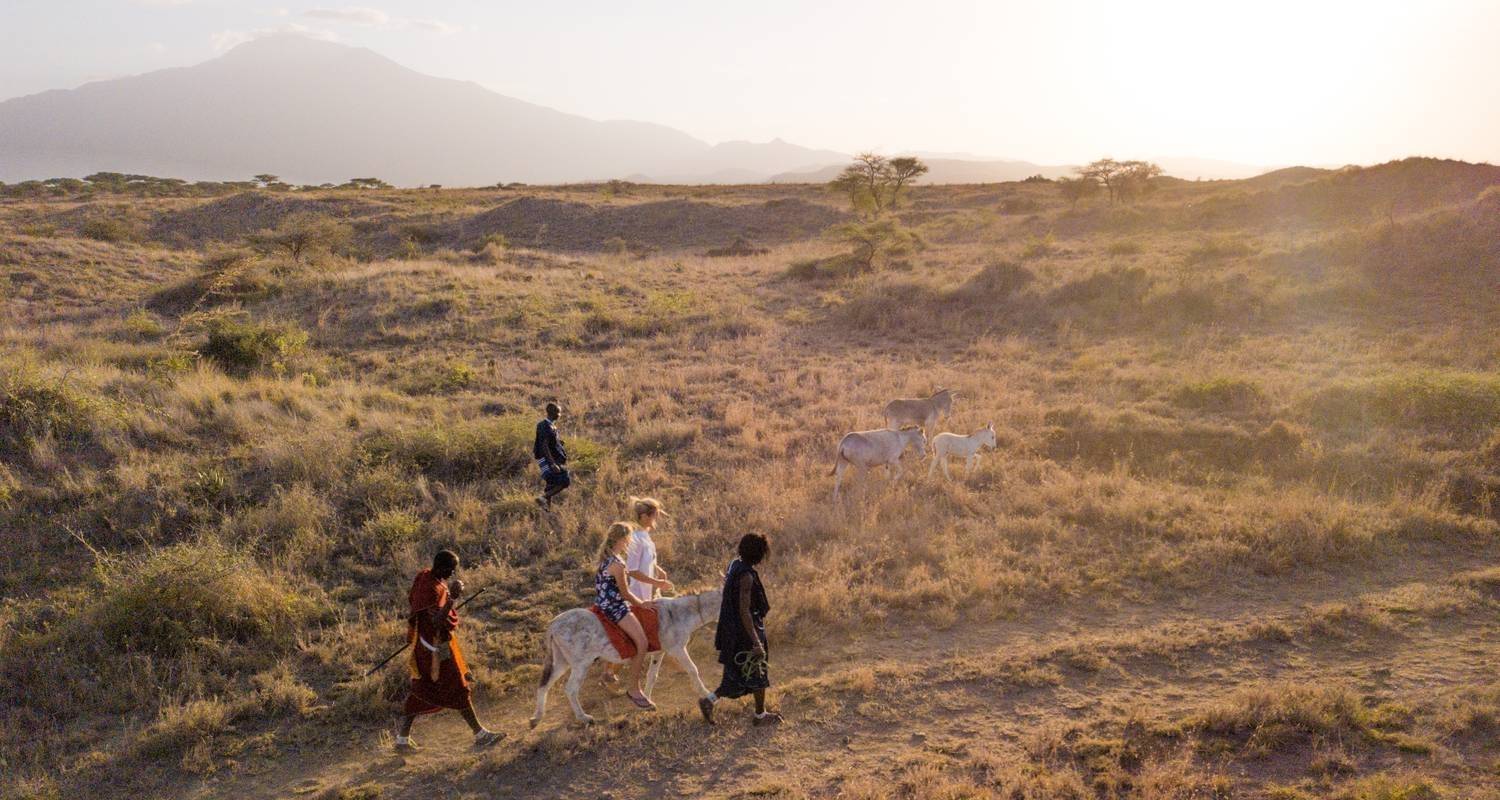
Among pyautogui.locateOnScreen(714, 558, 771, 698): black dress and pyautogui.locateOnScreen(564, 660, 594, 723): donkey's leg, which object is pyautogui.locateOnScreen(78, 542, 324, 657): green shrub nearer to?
pyautogui.locateOnScreen(564, 660, 594, 723): donkey's leg

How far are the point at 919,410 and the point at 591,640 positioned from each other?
7.84m

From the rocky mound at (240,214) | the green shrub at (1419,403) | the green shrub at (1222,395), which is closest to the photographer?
the green shrub at (1419,403)

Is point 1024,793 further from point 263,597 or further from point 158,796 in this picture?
point 263,597

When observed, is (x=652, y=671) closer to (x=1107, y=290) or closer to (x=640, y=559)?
(x=640, y=559)

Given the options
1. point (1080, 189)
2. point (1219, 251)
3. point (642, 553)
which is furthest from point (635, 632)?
point (1080, 189)

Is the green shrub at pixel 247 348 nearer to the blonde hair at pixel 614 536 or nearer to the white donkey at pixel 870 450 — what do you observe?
the white donkey at pixel 870 450

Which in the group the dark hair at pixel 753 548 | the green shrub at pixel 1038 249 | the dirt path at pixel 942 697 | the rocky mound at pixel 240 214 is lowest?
the dirt path at pixel 942 697

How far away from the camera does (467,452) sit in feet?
36.9

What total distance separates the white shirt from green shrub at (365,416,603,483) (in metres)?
4.65

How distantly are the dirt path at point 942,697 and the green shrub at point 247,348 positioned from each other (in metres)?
12.9

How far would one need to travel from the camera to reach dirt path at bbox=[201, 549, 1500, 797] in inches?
215

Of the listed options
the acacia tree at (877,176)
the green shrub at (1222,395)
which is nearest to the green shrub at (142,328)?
the green shrub at (1222,395)

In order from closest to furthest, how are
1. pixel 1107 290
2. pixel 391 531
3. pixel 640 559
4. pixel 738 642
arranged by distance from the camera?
pixel 738 642
pixel 640 559
pixel 391 531
pixel 1107 290

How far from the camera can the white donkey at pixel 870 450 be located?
1031 centimetres
